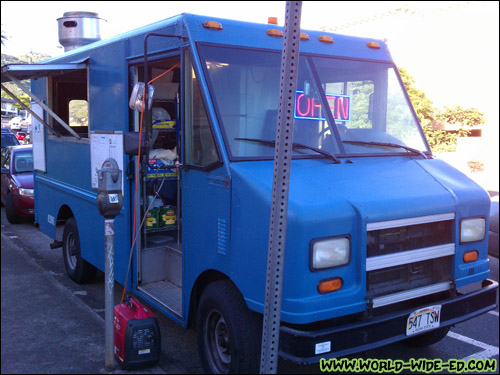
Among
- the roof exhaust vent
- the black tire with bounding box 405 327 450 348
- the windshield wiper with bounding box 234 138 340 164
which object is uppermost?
the roof exhaust vent

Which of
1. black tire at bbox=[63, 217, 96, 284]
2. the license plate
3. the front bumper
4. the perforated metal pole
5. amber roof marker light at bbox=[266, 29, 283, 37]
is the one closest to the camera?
the perforated metal pole

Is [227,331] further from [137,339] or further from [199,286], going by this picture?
[137,339]

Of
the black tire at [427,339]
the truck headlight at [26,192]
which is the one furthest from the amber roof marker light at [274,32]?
the truck headlight at [26,192]

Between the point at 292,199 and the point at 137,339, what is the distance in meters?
1.71

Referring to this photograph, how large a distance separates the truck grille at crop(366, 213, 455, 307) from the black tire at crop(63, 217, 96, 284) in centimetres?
403

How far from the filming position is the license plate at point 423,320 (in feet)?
12.2

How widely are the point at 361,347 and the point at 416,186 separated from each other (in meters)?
1.25

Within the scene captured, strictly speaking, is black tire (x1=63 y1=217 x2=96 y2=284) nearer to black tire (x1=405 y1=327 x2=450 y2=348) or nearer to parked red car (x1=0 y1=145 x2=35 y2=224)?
black tire (x1=405 y1=327 x2=450 y2=348)

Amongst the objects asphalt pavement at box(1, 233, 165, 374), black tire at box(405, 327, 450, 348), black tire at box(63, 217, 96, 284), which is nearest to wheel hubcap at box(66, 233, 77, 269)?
black tire at box(63, 217, 96, 284)

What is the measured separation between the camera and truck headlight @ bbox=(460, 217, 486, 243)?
159 inches

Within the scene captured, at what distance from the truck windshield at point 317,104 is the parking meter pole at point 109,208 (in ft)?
2.86

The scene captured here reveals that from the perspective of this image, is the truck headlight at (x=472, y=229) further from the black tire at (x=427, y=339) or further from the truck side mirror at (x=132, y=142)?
the truck side mirror at (x=132, y=142)

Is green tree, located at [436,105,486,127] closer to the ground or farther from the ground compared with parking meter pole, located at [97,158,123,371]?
farther from the ground

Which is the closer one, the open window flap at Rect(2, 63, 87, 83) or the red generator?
the red generator
